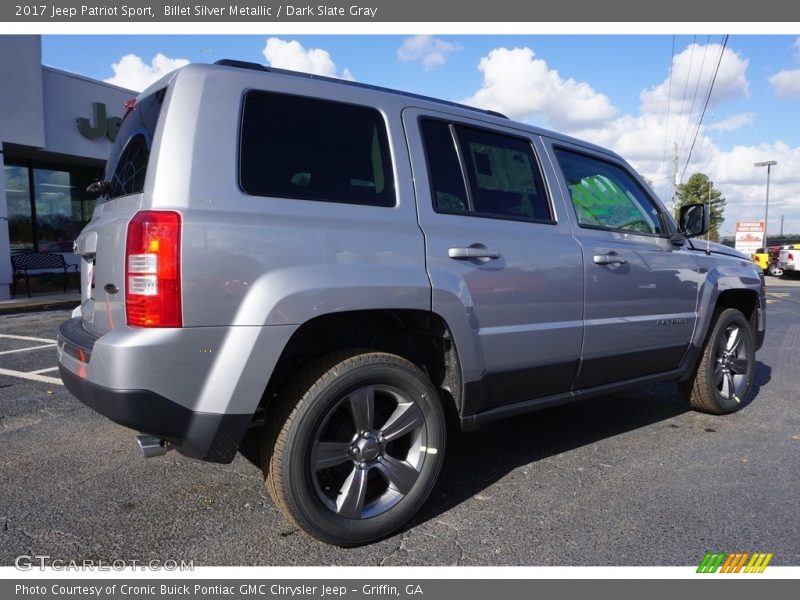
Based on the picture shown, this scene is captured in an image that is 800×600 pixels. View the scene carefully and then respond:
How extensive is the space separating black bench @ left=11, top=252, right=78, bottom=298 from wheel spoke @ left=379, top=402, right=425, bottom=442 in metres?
12.1

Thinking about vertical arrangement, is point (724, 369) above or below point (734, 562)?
above

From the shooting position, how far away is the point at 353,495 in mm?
2586

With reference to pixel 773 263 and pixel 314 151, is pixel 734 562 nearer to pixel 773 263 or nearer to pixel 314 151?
pixel 314 151

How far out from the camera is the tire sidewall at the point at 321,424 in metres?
2.41

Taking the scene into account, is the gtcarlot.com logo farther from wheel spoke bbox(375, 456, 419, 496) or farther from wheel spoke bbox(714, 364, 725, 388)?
wheel spoke bbox(714, 364, 725, 388)

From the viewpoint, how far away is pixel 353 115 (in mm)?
2744

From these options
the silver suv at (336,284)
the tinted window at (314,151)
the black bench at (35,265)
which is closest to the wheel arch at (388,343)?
the silver suv at (336,284)

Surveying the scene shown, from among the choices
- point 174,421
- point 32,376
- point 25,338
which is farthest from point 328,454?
point 25,338

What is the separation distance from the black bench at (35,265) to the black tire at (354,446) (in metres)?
12.0

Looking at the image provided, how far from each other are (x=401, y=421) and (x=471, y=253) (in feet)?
2.82

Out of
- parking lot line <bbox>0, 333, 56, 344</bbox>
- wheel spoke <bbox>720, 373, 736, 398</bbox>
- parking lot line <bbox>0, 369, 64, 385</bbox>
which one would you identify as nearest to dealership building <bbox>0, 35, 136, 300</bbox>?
parking lot line <bbox>0, 333, 56, 344</bbox>

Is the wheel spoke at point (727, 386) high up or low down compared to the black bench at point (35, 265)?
down

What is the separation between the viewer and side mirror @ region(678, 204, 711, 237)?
4199 mm

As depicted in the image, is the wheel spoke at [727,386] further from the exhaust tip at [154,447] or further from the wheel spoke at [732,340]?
the exhaust tip at [154,447]
